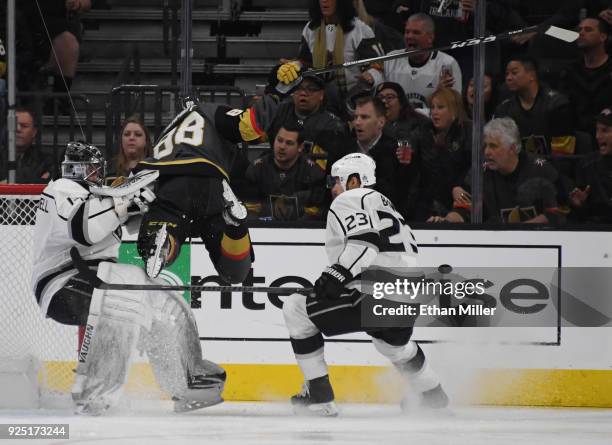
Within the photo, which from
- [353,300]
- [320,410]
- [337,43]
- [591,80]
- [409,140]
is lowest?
[320,410]

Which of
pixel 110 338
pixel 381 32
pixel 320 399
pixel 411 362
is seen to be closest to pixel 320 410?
pixel 320 399

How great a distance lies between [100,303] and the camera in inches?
204

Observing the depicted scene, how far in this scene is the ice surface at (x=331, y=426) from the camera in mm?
4609

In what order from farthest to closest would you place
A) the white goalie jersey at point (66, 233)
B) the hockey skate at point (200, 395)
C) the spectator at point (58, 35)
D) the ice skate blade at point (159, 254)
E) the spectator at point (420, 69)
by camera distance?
the spectator at point (58, 35), the spectator at point (420, 69), the hockey skate at point (200, 395), the white goalie jersey at point (66, 233), the ice skate blade at point (159, 254)

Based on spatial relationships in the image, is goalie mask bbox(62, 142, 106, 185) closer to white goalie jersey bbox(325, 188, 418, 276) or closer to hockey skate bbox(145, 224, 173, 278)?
hockey skate bbox(145, 224, 173, 278)

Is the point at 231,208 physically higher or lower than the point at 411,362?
higher

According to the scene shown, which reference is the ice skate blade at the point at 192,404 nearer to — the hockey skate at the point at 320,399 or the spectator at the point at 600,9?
the hockey skate at the point at 320,399

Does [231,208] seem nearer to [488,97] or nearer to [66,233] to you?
[66,233]

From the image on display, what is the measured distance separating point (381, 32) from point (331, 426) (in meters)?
2.09

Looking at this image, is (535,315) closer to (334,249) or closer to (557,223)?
(557,223)

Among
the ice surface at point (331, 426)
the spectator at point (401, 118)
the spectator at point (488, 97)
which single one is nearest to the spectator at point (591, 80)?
the spectator at point (488, 97)

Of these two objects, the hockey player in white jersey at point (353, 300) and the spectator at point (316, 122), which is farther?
the spectator at point (316, 122)
